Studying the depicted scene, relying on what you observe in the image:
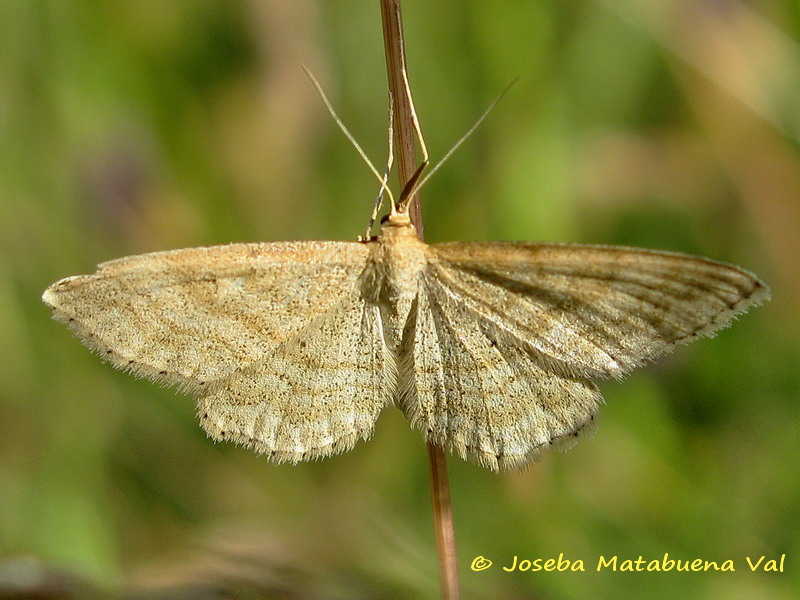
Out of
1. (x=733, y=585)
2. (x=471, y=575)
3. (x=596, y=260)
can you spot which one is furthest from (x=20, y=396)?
(x=733, y=585)

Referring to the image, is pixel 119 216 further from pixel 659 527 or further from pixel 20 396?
pixel 659 527

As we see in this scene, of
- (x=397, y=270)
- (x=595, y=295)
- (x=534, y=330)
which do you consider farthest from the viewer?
(x=397, y=270)

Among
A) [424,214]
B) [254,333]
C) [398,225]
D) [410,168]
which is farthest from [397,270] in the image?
[424,214]

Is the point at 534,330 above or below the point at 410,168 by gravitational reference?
below

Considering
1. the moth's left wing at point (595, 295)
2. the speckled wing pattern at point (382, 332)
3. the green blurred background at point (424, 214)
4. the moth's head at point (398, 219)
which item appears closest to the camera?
the moth's left wing at point (595, 295)

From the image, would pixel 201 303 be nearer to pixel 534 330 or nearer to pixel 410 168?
pixel 410 168

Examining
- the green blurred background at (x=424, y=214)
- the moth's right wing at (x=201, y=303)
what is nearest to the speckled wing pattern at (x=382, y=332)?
the moth's right wing at (x=201, y=303)

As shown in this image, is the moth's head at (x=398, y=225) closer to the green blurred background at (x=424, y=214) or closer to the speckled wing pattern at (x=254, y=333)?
the speckled wing pattern at (x=254, y=333)
